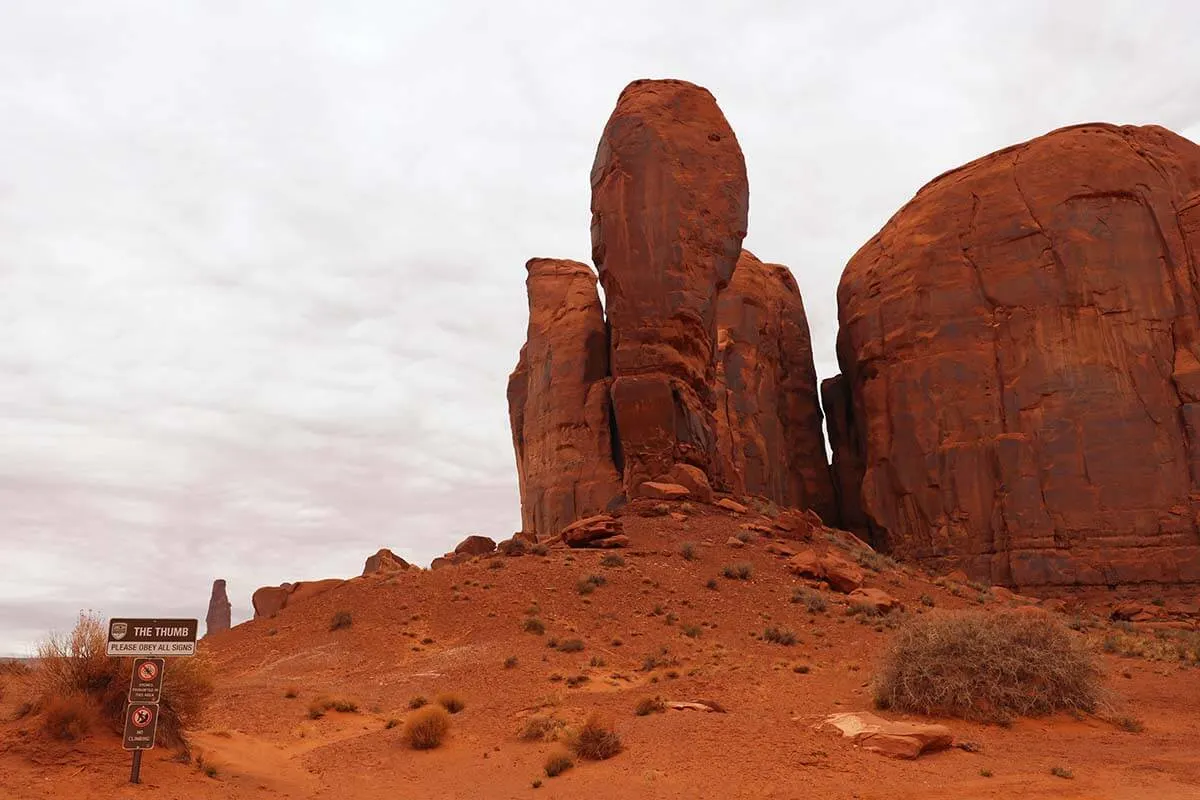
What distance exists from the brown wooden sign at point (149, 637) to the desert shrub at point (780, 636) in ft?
45.6

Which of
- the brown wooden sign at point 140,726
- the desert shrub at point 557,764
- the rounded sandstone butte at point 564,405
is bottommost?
the desert shrub at point 557,764

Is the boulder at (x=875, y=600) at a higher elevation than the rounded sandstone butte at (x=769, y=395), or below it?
below

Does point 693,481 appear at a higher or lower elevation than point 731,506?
higher

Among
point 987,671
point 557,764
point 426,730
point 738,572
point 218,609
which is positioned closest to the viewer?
point 557,764

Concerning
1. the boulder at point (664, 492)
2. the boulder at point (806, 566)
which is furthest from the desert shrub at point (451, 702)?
the boulder at point (664, 492)

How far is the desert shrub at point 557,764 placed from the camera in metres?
11.5

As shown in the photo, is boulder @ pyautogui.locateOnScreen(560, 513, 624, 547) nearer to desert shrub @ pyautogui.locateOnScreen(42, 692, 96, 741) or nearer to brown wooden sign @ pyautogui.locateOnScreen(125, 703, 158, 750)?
desert shrub @ pyautogui.locateOnScreen(42, 692, 96, 741)

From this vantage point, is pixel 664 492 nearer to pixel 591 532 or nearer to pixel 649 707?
pixel 591 532

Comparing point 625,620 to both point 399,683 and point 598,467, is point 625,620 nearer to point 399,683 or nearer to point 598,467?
point 399,683

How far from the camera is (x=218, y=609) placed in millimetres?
77625

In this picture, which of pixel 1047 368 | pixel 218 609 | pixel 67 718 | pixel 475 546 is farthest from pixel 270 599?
pixel 218 609

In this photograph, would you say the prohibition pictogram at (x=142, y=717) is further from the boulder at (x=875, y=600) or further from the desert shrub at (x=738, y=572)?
the boulder at (x=875, y=600)

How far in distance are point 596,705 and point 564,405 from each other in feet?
84.9

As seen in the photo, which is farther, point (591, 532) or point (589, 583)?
point (591, 532)
